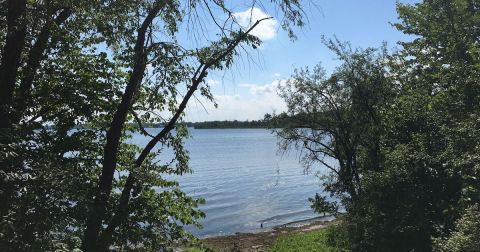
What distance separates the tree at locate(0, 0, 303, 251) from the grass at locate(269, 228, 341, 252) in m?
12.4

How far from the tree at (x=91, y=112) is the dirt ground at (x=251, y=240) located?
1447cm

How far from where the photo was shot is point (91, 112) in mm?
7980

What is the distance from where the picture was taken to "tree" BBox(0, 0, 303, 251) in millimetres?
5203

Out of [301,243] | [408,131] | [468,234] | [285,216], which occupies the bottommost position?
[285,216]

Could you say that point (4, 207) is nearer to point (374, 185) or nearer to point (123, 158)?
point (123, 158)

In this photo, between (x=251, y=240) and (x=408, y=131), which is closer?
(x=408, y=131)

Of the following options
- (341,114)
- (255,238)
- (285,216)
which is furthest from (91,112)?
(285,216)

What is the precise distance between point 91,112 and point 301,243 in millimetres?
16960

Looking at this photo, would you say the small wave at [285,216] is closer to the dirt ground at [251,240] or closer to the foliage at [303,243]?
the dirt ground at [251,240]

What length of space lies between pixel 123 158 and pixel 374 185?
7.05 metres

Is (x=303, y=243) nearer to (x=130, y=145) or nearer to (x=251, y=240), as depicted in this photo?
(x=251, y=240)

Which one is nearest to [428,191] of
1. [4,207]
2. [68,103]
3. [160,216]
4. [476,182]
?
[476,182]

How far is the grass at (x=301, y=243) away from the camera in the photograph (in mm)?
20969

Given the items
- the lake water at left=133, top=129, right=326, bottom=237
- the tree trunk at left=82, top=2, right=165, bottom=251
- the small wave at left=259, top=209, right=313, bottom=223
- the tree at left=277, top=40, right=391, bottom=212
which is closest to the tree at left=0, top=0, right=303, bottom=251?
the tree trunk at left=82, top=2, right=165, bottom=251
